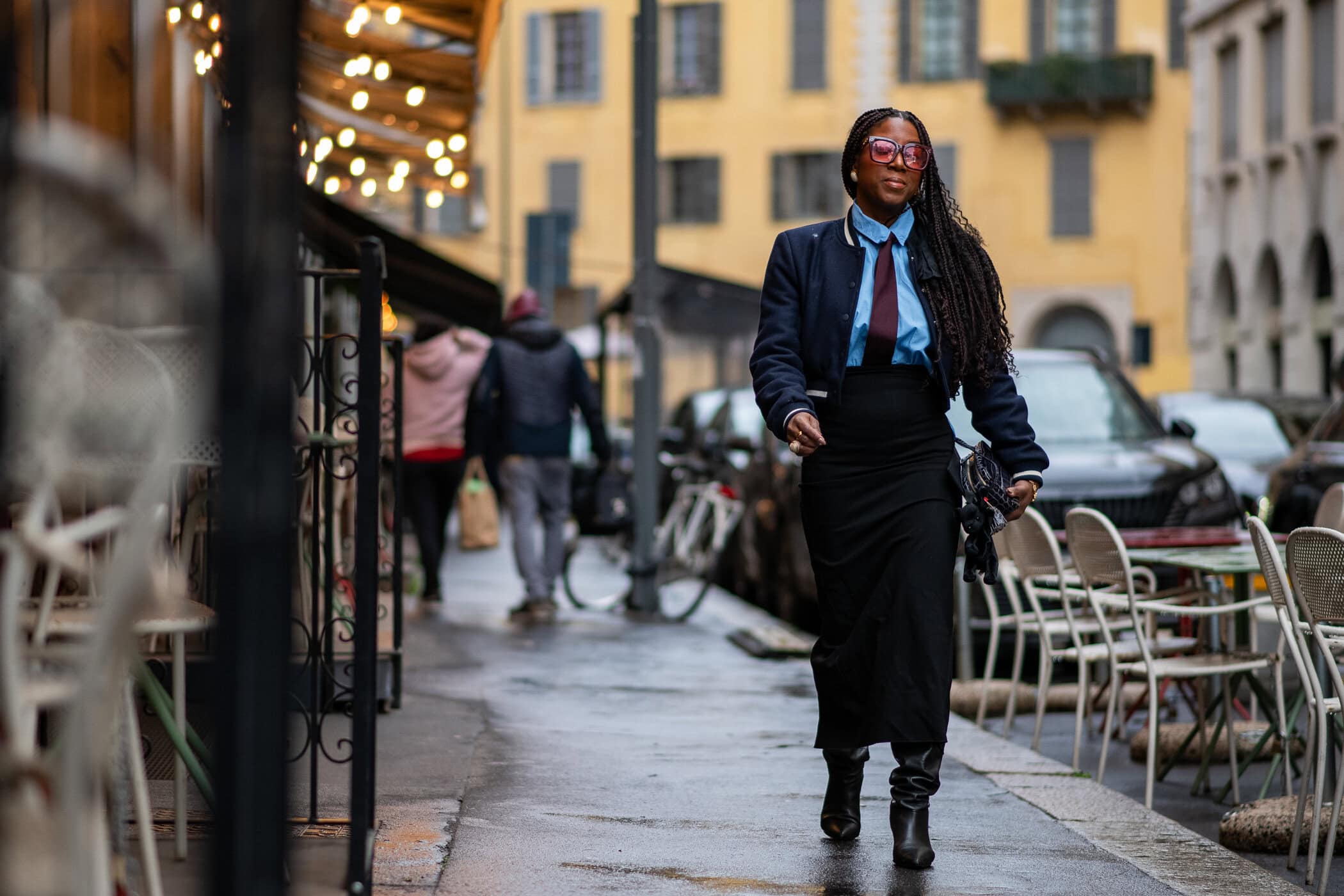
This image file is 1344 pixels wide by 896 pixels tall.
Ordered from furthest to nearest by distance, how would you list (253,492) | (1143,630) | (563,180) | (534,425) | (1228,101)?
(563,180) < (1228,101) < (534,425) < (1143,630) < (253,492)

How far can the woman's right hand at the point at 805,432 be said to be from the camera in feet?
16.2

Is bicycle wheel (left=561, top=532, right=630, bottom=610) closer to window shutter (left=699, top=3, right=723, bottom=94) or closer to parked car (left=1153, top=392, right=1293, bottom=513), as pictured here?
parked car (left=1153, top=392, right=1293, bottom=513)

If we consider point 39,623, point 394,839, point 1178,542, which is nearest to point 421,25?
point 1178,542

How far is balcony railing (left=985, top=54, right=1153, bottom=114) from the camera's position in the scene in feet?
136

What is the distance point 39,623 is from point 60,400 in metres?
0.50

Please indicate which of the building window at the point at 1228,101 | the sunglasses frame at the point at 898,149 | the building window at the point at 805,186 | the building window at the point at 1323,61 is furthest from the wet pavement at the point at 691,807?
the building window at the point at 805,186

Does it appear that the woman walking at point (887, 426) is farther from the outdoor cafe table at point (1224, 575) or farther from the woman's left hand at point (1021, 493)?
the outdoor cafe table at point (1224, 575)

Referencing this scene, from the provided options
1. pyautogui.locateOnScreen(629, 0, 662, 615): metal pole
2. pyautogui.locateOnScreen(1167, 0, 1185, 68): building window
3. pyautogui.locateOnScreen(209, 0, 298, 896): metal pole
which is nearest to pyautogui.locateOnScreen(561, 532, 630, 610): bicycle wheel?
pyautogui.locateOnScreen(629, 0, 662, 615): metal pole

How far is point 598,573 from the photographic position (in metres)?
16.8

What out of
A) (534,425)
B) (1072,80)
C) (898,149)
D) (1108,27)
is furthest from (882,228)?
(1108,27)

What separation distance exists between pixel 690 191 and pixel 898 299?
3918 cm

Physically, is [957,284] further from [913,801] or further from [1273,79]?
[1273,79]

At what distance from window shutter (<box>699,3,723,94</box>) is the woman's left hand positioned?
39.2 metres

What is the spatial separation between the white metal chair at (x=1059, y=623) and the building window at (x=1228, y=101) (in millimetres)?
28196
